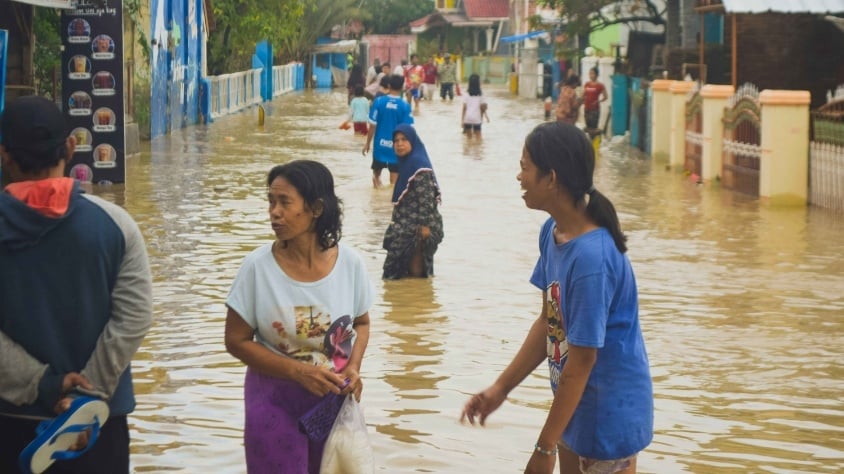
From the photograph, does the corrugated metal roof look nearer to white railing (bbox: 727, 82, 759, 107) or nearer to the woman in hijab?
white railing (bbox: 727, 82, 759, 107)

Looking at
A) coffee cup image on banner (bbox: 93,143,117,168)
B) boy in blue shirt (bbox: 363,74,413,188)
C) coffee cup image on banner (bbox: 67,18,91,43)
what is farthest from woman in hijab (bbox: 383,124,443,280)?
coffee cup image on banner (bbox: 67,18,91,43)

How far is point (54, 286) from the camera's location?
4.08 m

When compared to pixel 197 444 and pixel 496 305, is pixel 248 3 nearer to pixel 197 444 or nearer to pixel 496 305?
pixel 496 305

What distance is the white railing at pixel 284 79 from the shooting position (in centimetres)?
5525

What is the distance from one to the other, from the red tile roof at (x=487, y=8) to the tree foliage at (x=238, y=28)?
37208mm

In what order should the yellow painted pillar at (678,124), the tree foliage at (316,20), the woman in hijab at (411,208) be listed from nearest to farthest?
the woman in hijab at (411,208), the yellow painted pillar at (678,124), the tree foliage at (316,20)

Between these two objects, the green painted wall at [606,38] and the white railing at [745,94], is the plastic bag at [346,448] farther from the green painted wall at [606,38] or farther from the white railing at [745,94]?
the green painted wall at [606,38]

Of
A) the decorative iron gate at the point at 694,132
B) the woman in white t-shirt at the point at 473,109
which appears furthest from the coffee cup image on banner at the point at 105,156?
the woman in white t-shirt at the point at 473,109

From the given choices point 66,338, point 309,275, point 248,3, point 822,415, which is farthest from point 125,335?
point 248,3

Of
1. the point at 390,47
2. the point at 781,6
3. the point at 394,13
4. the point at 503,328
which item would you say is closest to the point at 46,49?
the point at 781,6

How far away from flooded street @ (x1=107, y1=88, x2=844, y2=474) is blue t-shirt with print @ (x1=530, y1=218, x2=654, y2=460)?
252cm

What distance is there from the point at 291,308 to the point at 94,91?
50.6ft

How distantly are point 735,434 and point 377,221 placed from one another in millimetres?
8968

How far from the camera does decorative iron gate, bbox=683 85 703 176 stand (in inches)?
862
